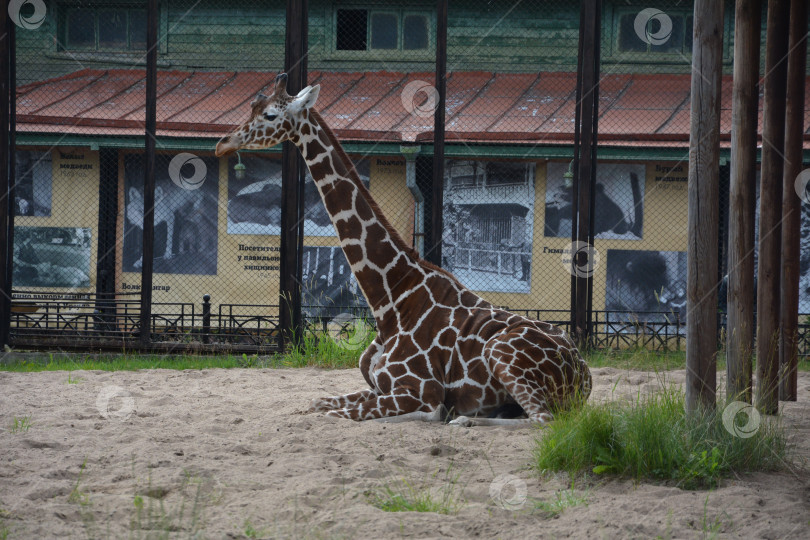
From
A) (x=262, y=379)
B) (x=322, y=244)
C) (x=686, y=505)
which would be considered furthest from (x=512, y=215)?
(x=686, y=505)

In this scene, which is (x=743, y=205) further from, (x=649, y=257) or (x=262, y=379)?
(x=649, y=257)

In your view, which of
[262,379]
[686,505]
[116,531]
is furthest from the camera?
[262,379]

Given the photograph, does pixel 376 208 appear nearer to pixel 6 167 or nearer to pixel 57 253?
pixel 6 167

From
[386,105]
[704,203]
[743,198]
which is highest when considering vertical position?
[386,105]

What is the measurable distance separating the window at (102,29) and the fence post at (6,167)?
529cm

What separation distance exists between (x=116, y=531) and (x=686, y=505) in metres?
2.45

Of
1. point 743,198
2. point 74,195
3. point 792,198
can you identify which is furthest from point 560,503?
point 74,195

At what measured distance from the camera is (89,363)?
8.86 metres

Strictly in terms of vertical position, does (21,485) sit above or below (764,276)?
below

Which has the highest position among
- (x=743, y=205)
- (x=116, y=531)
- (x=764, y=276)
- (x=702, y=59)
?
(x=702, y=59)

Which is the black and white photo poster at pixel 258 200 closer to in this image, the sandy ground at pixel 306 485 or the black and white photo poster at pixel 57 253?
the black and white photo poster at pixel 57 253

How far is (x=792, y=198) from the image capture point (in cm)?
670

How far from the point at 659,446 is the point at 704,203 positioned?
4.73 ft

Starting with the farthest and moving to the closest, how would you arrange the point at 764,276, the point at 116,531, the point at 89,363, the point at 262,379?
the point at 89,363 < the point at 262,379 < the point at 764,276 < the point at 116,531
